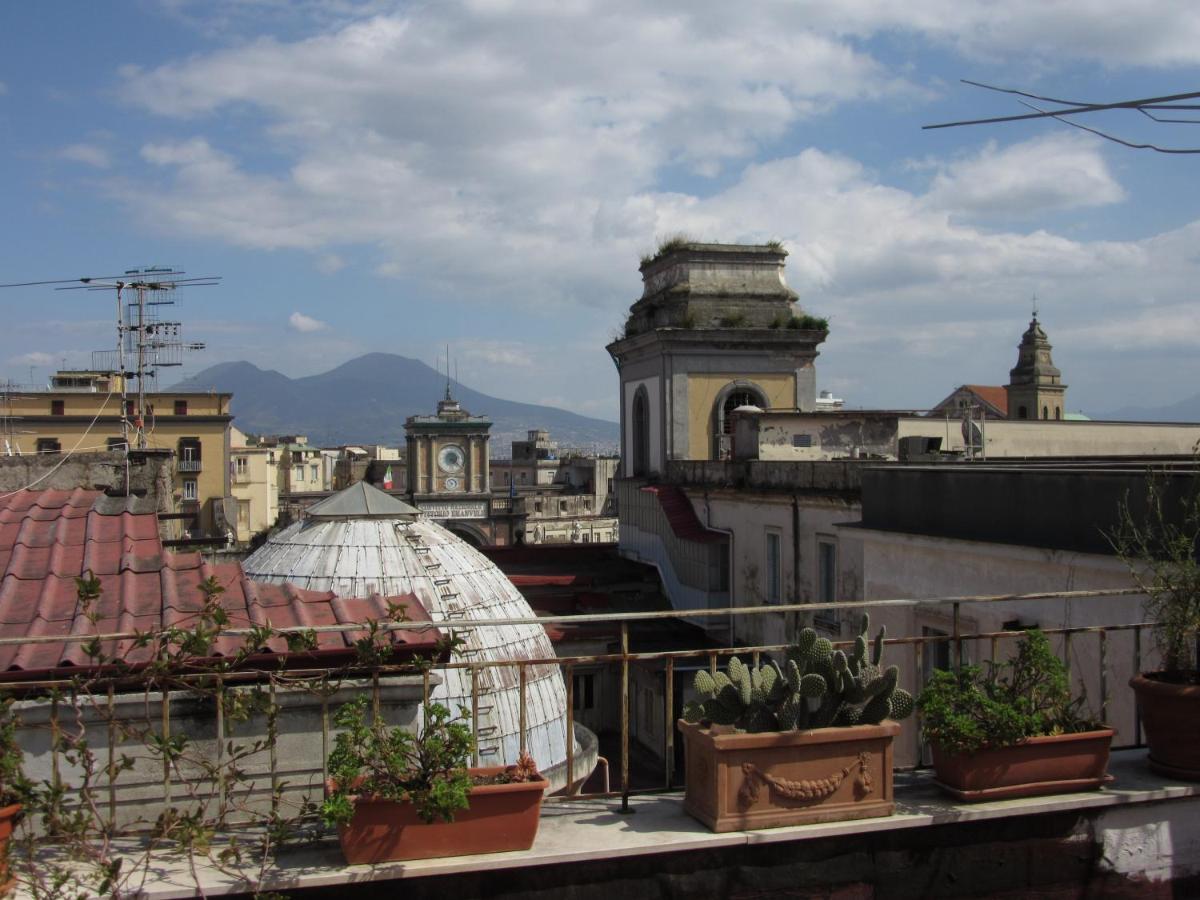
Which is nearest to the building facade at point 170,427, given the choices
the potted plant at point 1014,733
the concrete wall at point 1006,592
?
the concrete wall at point 1006,592

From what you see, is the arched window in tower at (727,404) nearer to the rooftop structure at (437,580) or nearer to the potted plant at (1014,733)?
the rooftop structure at (437,580)

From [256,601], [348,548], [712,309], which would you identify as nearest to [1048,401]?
[712,309]

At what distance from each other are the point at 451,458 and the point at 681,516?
140ft

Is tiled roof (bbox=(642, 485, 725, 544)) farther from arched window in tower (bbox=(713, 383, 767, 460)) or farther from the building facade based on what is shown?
the building facade

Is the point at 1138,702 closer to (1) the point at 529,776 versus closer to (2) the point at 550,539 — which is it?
(1) the point at 529,776

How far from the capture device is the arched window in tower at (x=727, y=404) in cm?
2931

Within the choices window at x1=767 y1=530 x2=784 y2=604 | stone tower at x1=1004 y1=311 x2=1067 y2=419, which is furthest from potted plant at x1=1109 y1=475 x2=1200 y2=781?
stone tower at x1=1004 y1=311 x2=1067 y2=419

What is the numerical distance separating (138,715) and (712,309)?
2533cm

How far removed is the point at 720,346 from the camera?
95.7 feet

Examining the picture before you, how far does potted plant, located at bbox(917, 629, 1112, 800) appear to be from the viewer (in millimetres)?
5254

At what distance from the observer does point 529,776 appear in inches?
190

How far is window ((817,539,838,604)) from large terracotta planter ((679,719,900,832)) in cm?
1550

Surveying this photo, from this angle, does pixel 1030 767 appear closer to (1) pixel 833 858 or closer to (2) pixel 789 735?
(1) pixel 833 858

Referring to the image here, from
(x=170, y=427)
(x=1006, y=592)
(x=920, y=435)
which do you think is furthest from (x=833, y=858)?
(x=170, y=427)
